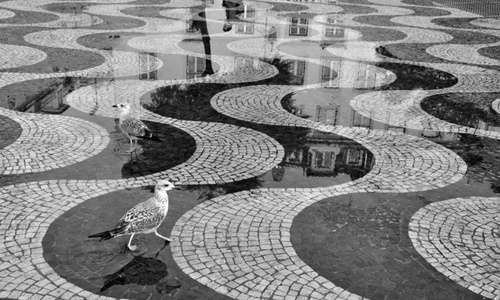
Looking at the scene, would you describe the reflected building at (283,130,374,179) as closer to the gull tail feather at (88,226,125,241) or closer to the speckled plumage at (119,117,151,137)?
the speckled plumage at (119,117,151,137)

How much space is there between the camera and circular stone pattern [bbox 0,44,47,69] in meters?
20.6

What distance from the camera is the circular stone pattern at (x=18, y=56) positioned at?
812 inches

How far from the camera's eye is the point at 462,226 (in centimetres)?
1055

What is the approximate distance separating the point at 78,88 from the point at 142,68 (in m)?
3.24

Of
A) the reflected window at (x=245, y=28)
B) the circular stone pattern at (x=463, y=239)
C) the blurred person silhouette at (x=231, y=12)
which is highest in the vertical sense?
the blurred person silhouette at (x=231, y=12)

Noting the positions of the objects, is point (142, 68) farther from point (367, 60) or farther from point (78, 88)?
point (367, 60)

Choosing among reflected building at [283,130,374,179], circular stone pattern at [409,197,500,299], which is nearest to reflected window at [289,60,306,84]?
reflected building at [283,130,374,179]

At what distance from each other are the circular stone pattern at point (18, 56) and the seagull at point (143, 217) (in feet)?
45.0

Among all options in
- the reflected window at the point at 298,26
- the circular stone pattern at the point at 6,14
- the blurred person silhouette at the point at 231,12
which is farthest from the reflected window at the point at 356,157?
the circular stone pattern at the point at 6,14

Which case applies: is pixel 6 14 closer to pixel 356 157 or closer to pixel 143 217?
pixel 356 157

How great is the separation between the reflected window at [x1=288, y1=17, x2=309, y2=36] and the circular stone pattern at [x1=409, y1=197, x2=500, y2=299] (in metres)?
18.8

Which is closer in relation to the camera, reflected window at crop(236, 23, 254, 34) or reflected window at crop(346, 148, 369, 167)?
reflected window at crop(346, 148, 369, 167)
